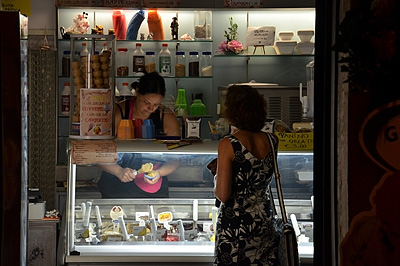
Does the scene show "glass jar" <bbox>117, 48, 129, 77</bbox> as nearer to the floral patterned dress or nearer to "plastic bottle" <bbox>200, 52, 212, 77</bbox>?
"plastic bottle" <bbox>200, 52, 212, 77</bbox>

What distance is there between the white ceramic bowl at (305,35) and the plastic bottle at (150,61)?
57.7 inches

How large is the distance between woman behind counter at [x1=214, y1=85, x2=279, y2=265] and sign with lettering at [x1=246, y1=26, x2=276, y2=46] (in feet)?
9.13

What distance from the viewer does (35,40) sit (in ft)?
22.6

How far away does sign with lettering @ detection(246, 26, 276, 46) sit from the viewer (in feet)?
22.0

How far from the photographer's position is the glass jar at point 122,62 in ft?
22.2

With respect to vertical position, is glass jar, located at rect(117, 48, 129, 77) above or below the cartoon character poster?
above

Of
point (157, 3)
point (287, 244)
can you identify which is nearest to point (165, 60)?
point (157, 3)

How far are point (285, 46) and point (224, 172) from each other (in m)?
3.22

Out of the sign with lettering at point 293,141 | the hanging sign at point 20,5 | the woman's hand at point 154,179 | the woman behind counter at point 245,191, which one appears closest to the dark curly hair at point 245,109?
the woman behind counter at point 245,191

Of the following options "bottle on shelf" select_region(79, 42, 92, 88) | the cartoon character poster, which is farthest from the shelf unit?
the cartoon character poster

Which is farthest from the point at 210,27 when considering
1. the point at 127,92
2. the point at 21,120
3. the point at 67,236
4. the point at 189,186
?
the point at 21,120

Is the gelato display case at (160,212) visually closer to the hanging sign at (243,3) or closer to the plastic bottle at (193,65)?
the plastic bottle at (193,65)

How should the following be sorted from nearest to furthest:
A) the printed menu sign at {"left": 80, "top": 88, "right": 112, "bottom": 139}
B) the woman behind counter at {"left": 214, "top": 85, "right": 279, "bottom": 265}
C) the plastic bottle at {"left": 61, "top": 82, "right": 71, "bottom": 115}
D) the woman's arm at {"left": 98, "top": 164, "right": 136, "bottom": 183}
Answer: the woman behind counter at {"left": 214, "top": 85, "right": 279, "bottom": 265} → the printed menu sign at {"left": 80, "top": 88, "right": 112, "bottom": 139} → the woman's arm at {"left": 98, "top": 164, "right": 136, "bottom": 183} → the plastic bottle at {"left": 61, "top": 82, "right": 71, "bottom": 115}

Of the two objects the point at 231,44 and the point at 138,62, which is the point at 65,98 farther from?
the point at 231,44
